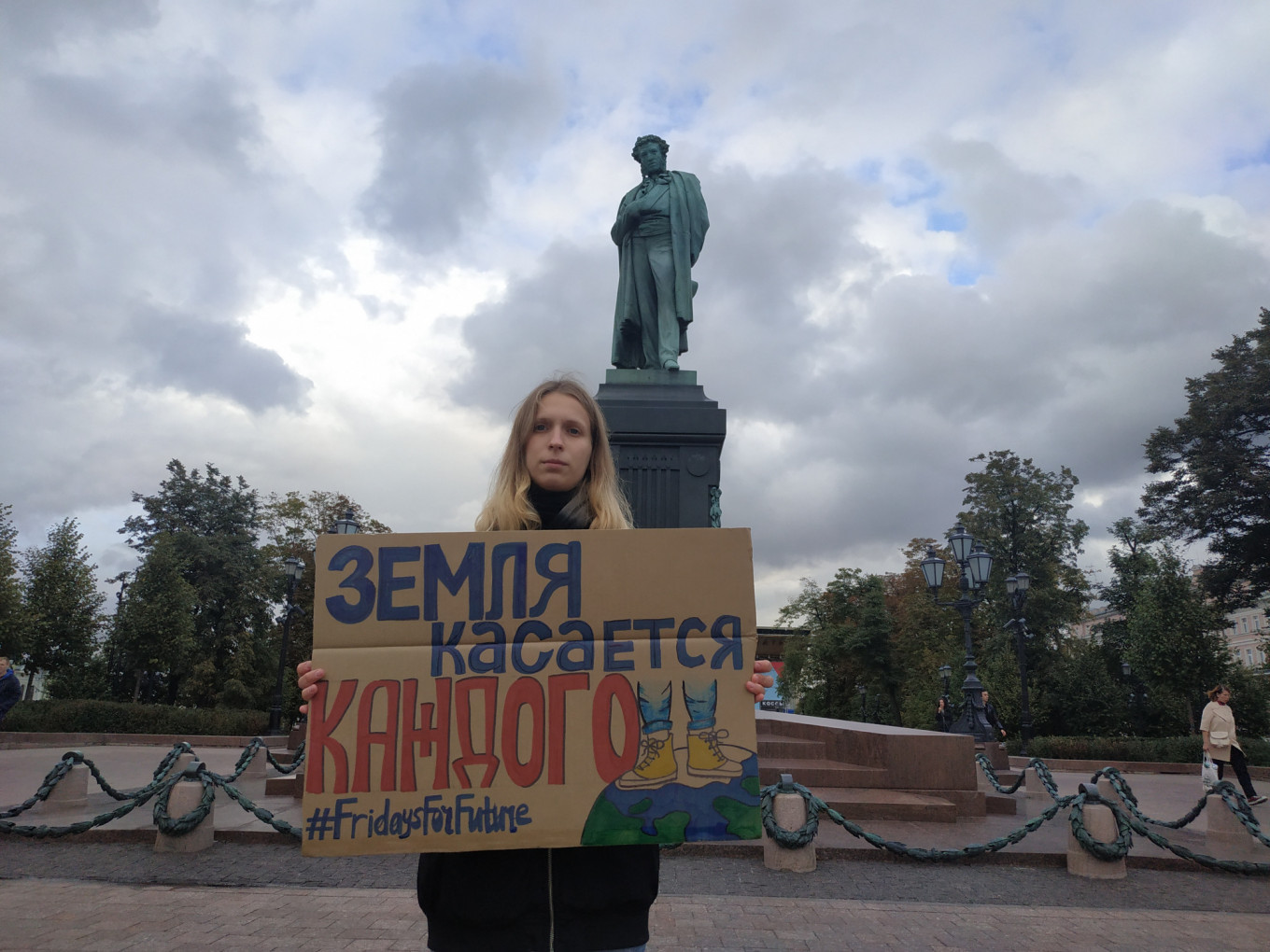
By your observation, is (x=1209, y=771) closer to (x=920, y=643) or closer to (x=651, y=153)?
(x=651, y=153)

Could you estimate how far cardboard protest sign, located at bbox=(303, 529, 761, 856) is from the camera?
7.87 ft

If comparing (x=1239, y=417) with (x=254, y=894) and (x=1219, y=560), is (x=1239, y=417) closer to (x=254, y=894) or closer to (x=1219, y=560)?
(x=1219, y=560)

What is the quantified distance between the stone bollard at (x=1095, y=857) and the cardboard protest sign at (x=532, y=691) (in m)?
6.91

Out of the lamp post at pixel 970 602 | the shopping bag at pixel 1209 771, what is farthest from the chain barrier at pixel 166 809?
the lamp post at pixel 970 602

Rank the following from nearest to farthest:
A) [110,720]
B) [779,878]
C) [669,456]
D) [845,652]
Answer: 1. [779,878]
2. [669,456]
3. [110,720]
4. [845,652]

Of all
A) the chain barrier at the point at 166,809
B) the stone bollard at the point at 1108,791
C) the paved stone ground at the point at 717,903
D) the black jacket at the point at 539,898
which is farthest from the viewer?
the stone bollard at the point at 1108,791

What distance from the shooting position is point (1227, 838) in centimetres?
896

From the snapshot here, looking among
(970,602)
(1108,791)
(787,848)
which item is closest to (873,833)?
(787,848)

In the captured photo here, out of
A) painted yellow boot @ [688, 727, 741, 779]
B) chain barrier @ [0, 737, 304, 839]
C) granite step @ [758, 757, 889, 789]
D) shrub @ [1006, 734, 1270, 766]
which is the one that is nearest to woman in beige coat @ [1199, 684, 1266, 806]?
granite step @ [758, 757, 889, 789]

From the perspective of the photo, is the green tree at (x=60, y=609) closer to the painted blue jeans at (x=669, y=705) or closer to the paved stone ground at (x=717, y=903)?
the paved stone ground at (x=717, y=903)

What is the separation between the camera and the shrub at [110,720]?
26188 millimetres

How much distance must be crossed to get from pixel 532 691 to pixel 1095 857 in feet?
24.6

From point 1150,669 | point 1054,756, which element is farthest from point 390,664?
point 1150,669

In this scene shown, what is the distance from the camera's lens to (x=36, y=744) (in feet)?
79.0
